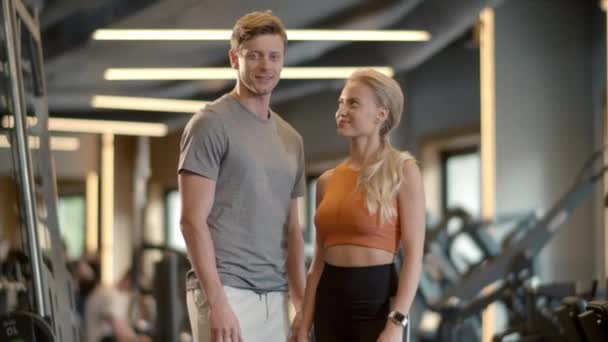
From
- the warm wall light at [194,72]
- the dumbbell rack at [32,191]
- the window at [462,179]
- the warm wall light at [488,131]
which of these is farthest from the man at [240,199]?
the window at [462,179]

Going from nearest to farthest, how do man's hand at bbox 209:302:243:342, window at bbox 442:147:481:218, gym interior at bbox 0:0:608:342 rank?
man's hand at bbox 209:302:243:342 → gym interior at bbox 0:0:608:342 → window at bbox 442:147:481:218

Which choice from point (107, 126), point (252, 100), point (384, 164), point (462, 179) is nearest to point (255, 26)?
point (252, 100)

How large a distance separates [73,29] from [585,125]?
4128 mm

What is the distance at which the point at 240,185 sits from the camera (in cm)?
244

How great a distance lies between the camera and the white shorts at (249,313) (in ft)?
7.96

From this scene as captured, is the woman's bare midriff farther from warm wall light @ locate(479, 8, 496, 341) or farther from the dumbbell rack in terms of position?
warm wall light @ locate(479, 8, 496, 341)

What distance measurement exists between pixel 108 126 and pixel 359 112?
11692mm

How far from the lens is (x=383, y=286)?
96.6 inches

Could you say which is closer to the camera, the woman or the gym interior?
the woman

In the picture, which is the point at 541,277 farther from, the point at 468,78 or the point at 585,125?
the point at 468,78

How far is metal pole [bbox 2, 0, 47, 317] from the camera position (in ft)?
11.8

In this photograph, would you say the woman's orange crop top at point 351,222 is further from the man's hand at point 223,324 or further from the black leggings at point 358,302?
the man's hand at point 223,324

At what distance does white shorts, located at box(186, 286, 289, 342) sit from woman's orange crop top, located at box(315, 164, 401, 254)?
0.19 m

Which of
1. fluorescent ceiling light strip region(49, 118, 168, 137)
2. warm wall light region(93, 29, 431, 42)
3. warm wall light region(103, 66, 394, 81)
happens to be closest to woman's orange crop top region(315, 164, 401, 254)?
warm wall light region(93, 29, 431, 42)
